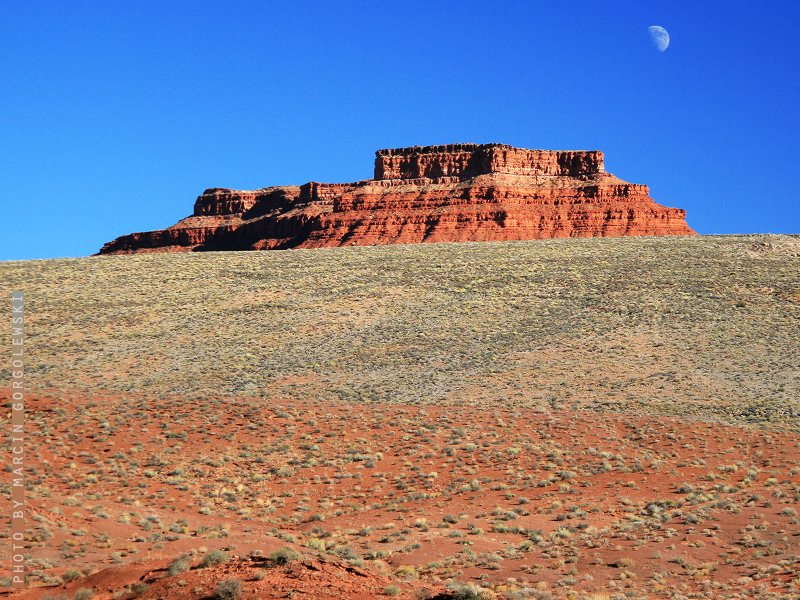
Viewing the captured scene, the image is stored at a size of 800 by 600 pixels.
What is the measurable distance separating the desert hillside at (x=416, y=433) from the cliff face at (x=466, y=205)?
45779mm

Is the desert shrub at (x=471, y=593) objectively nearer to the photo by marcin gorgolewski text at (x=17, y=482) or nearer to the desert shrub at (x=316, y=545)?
the desert shrub at (x=316, y=545)

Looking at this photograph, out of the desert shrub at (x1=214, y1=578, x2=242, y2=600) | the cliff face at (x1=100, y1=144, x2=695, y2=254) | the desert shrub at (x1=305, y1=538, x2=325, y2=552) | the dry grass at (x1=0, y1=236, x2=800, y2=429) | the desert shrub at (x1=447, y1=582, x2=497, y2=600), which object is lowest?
the desert shrub at (x1=305, y1=538, x2=325, y2=552)

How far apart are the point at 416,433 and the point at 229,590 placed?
13.5 meters

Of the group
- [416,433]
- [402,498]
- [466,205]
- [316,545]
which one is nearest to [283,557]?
[316,545]

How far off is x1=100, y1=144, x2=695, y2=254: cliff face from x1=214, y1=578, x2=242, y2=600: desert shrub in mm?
80904

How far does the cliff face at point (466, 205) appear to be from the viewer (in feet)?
307

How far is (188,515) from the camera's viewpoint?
60.6ft

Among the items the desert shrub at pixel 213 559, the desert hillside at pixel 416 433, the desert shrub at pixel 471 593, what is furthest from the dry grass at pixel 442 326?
Result: the desert shrub at pixel 471 593

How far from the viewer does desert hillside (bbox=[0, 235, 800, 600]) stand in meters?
14.0

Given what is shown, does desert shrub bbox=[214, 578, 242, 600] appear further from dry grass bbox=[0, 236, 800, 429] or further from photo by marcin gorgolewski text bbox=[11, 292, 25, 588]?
dry grass bbox=[0, 236, 800, 429]

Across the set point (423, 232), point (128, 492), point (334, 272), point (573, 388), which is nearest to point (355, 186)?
point (423, 232)

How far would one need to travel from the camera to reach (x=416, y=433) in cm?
2419

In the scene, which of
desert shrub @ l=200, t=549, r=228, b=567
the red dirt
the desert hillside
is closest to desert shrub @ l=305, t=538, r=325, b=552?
the red dirt

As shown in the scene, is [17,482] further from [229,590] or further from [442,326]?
[442,326]
